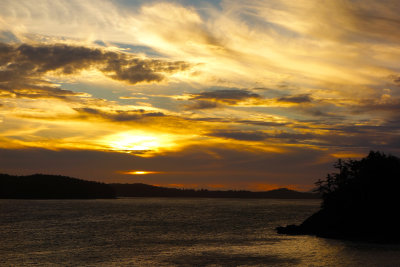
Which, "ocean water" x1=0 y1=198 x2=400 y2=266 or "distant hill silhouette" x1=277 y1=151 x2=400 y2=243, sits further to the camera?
"distant hill silhouette" x1=277 y1=151 x2=400 y2=243

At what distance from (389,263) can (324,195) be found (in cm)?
3824

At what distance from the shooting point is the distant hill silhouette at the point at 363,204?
245 feet

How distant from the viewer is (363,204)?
255 ft

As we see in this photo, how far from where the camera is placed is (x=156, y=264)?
2063 inches

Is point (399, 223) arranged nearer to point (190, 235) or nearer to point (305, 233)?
point (305, 233)

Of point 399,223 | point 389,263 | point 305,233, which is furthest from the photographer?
point 305,233

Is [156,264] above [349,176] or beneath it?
beneath

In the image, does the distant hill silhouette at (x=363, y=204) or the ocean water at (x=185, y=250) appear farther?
the distant hill silhouette at (x=363, y=204)

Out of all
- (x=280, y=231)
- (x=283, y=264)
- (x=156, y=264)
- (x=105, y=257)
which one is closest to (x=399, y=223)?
(x=280, y=231)

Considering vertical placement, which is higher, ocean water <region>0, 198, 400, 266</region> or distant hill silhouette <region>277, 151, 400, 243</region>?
distant hill silhouette <region>277, 151, 400, 243</region>

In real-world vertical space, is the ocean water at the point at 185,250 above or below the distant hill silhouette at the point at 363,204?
below

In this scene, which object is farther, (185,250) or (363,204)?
(363,204)

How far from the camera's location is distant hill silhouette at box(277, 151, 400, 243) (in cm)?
7469

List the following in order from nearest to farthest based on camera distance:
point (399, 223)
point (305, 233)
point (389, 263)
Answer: point (389, 263), point (399, 223), point (305, 233)
